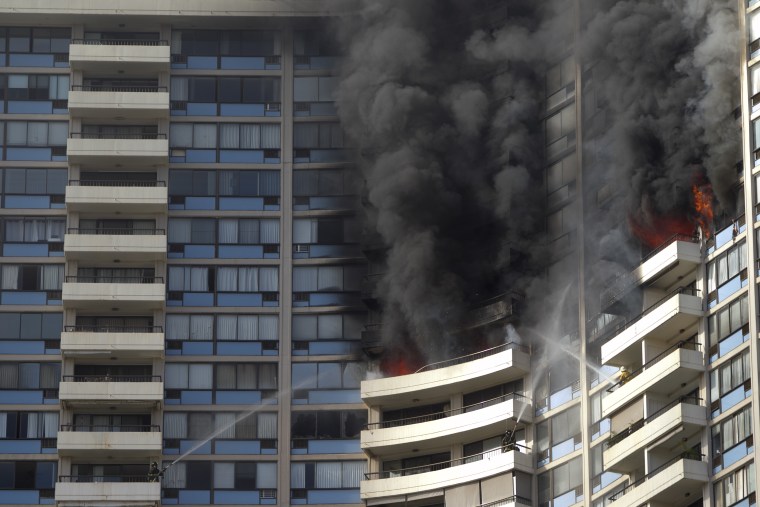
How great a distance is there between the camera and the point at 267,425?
99062 millimetres

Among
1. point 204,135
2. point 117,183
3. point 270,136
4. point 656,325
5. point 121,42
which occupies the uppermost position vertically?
point 121,42

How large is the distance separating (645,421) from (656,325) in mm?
3625

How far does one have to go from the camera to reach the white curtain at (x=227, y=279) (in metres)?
102

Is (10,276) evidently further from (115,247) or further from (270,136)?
(270,136)

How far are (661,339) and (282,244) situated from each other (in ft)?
71.3

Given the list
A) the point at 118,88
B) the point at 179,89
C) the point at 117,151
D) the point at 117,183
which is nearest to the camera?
the point at 117,151

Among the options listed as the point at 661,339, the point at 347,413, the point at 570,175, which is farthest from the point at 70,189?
the point at 661,339

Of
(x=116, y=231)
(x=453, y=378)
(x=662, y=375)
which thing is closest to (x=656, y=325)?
(x=662, y=375)

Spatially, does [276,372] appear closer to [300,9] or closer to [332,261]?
[332,261]

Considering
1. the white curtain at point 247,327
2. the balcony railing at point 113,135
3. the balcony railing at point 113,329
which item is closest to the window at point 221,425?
the white curtain at point 247,327

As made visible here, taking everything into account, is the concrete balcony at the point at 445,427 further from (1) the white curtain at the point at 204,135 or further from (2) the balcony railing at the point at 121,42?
(2) the balcony railing at the point at 121,42

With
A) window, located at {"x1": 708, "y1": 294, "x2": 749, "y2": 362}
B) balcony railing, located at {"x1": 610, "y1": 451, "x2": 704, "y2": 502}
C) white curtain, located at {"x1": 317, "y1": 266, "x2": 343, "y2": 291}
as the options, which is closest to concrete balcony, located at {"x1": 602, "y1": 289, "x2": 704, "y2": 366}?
window, located at {"x1": 708, "y1": 294, "x2": 749, "y2": 362}

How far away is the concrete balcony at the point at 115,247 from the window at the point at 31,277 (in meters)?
0.97

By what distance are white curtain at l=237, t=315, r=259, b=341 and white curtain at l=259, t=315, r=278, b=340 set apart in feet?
0.61
